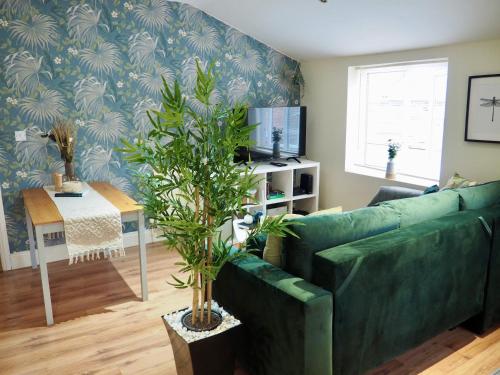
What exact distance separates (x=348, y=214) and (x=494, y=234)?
43.3 inches

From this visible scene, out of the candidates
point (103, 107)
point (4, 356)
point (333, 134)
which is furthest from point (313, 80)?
point (4, 356)

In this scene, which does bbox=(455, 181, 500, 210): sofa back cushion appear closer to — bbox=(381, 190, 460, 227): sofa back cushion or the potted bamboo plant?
bbox=(381, 190, 460, 227): sofa back cushion

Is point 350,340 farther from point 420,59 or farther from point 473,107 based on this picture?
point 420,59

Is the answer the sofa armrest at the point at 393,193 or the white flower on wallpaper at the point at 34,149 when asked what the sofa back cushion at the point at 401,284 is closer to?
the sofa armrest at the point at 393,193

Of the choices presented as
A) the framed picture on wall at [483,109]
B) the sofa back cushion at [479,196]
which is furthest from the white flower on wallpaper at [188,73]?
the sofa back cushion at [479,196]

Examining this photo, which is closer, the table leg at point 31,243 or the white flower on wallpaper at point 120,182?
the table leg at point 31,243

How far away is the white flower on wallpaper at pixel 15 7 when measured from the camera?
143 inches

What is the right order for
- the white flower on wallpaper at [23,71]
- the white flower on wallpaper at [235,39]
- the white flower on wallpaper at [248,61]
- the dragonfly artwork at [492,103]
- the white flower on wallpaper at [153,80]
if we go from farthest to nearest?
1. the white flower on wallpaper at [248,61]
2. the white flower on wallpaper at [235,39]
3. the white flower on wallpaper at [153,80]
4. the white flower on wallpaper at [23,71]
5. the dragonfly artwork at [492,103]

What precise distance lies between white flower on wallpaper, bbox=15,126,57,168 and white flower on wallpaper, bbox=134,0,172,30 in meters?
1.45

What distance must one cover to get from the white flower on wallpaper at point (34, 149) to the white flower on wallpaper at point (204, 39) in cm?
176

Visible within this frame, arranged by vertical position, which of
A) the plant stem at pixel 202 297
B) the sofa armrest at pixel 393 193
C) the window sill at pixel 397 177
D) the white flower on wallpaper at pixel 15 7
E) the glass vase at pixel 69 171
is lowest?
the plant stem at pixel 202 297

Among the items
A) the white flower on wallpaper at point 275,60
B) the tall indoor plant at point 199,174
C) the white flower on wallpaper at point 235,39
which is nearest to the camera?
the tall indoor plant at point 199,174

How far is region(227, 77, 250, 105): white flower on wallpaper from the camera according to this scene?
4.95 meters

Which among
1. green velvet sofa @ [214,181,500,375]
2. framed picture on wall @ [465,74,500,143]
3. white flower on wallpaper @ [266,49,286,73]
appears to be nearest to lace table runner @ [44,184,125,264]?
green velvet sofa @ [214,181,500,375]
